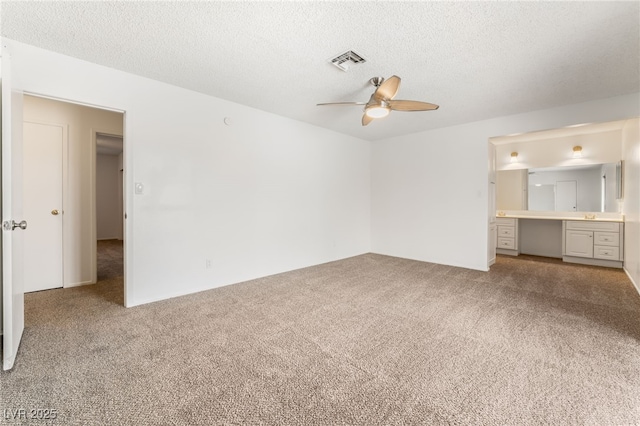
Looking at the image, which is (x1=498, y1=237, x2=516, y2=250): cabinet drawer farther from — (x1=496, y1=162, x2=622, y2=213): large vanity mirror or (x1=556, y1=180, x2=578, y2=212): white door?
(x1=556, y1=180, x2=578, y2=212): white door

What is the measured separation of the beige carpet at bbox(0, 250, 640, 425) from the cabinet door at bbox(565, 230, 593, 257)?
1.85 meters

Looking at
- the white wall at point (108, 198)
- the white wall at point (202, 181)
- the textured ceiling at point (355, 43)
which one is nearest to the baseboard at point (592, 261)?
the textured ceiling at point (355, 43)

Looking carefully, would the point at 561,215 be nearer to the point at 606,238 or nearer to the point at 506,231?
the point at 606,238

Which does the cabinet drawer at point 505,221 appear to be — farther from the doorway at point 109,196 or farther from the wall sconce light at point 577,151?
the doorway at point 109,196

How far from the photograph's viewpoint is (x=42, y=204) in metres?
3.36

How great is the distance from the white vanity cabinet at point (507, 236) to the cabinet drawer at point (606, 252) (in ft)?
3.89


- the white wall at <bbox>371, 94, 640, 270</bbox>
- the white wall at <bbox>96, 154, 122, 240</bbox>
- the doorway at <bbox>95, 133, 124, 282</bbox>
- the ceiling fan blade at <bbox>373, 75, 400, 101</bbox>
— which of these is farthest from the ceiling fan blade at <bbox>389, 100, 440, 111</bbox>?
the white wall at <bbox>96, 154, 122, 240</bbox>

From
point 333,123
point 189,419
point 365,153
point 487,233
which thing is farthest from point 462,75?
point 189,419

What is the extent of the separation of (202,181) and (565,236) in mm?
6517

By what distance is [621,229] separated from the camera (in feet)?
14.9

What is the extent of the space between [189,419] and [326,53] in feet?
9.19

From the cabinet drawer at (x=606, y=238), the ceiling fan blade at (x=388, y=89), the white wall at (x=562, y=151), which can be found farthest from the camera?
the white wall at (x=562, y=151)

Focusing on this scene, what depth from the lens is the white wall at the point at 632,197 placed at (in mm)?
3564

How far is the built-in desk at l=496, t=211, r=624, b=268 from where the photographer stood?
15.2 ft
